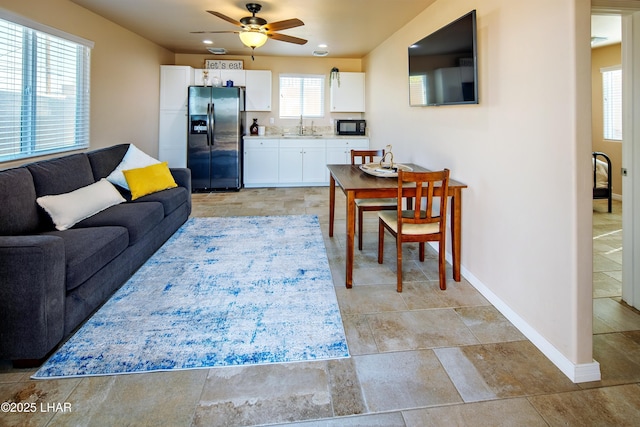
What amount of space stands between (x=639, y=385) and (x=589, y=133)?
1.20 meters

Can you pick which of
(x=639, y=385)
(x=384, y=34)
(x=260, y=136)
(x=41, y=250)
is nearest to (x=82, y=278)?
(x=41, y=250)

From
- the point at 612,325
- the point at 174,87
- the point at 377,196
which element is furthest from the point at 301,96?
the point at 612,325

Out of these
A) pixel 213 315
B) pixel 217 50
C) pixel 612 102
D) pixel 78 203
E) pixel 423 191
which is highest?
pixel 217 50

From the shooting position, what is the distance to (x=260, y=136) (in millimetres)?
7145

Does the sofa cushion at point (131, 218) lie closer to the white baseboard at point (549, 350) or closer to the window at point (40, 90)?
the window at point (40, 90)

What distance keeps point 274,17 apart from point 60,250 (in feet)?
11.9

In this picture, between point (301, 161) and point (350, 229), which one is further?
point (301, 161)

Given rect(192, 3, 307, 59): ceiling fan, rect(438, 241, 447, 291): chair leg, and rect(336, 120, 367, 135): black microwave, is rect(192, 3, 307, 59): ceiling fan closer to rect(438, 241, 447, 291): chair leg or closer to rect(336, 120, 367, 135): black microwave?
rect(438, 241, 447, 291): chair leg

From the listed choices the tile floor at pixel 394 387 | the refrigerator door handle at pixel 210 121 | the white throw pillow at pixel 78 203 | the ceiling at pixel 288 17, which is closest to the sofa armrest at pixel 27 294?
the tile floor at pixel 394 387

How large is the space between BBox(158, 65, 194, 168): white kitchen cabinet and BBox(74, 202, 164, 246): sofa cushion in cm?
336

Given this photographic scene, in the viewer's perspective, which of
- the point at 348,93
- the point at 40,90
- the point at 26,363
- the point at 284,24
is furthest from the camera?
the point at 348,93

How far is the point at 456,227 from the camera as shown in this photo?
2961 mm

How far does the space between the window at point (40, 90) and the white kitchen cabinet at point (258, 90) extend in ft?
10.4

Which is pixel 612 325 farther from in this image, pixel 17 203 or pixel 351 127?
pixel 351 127
